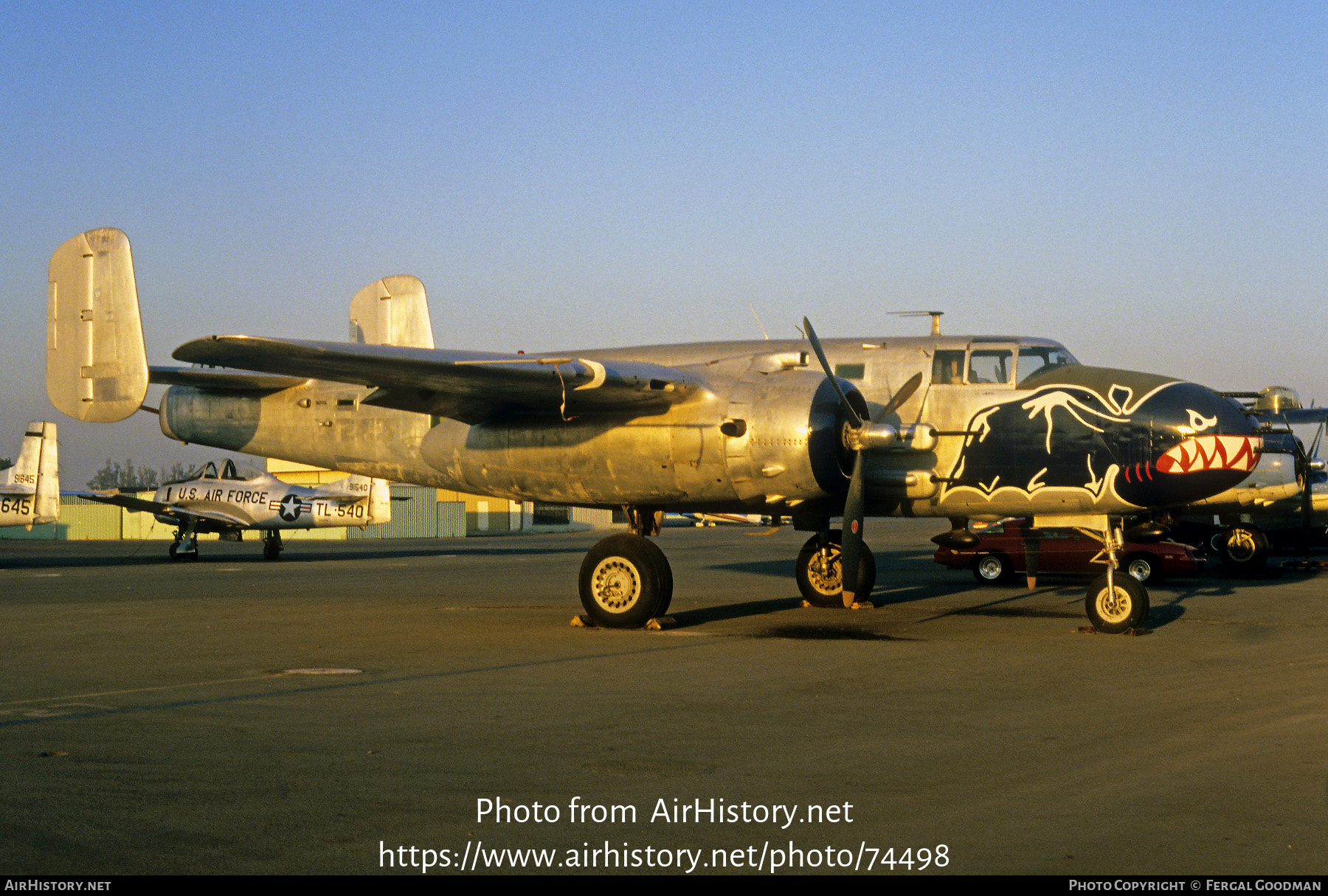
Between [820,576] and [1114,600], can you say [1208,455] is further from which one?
[820,576]

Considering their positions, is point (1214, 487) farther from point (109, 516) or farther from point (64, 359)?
point (109, 516)

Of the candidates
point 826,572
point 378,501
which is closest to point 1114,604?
point 826,572

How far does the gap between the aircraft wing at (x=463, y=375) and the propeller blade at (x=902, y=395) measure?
261 centimetres

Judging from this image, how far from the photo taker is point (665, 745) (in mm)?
7801

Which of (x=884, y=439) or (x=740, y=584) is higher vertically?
(x=884, y=439)

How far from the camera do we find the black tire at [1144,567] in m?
23.5

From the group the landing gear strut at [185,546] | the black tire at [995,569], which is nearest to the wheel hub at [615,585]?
A: the black tire at [995,569]

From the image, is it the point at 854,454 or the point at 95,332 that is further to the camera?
the point at 95,332

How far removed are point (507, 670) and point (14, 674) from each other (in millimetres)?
5019

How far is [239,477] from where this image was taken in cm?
3847

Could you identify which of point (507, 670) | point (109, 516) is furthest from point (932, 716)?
point (109, 516)

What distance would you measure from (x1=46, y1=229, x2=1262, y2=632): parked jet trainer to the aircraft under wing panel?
1.97 metres

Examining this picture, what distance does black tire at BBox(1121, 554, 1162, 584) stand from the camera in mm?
23516

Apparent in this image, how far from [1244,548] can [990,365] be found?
16148 mm
